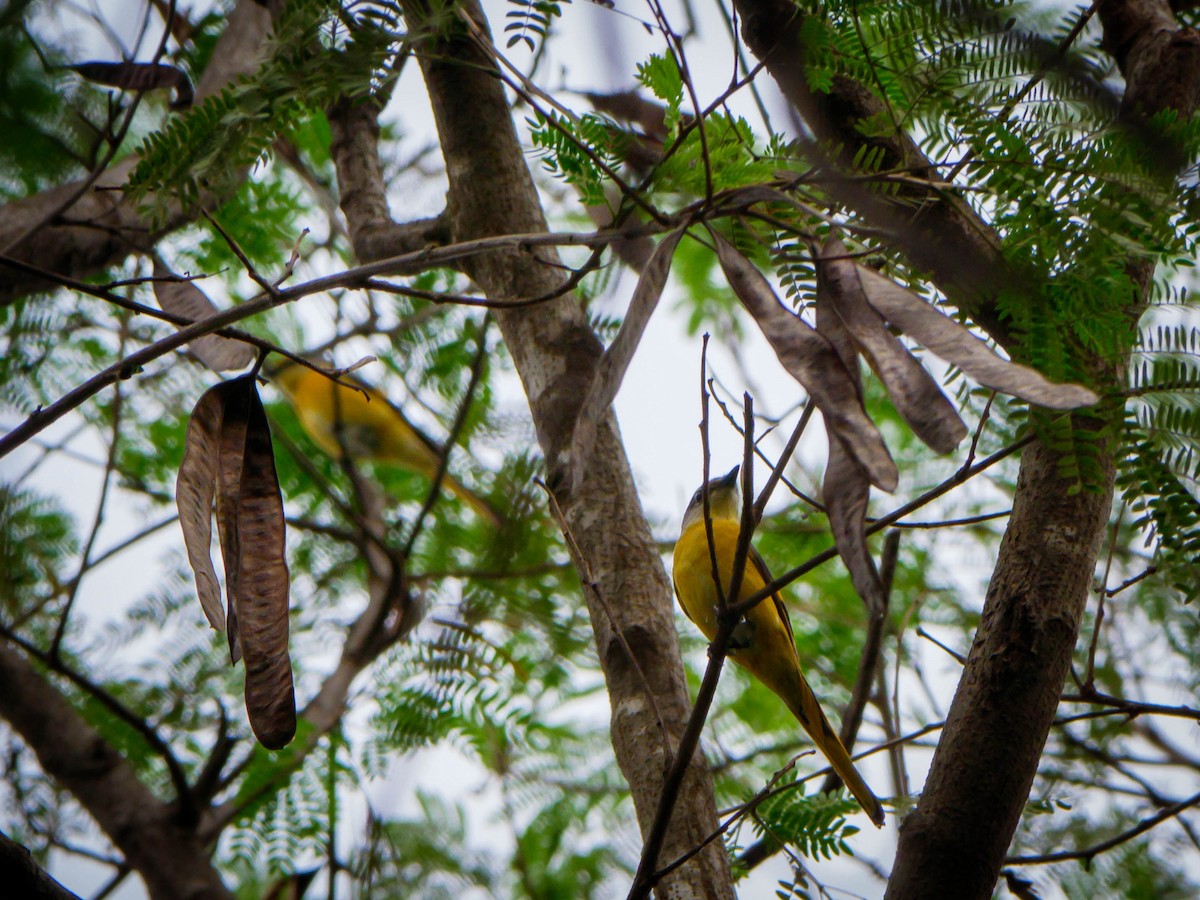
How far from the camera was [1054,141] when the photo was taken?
146cm

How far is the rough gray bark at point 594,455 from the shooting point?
1674 millimetres

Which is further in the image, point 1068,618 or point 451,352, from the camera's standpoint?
point 451,352

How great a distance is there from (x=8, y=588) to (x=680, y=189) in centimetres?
288

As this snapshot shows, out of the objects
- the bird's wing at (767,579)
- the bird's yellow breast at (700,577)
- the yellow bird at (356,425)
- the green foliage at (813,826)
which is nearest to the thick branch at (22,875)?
the green foliage at (813,826)

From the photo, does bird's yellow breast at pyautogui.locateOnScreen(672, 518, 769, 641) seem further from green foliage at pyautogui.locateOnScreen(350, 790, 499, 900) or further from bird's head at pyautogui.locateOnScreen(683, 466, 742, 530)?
green foliage at pyautogui.locateOnScreen(350, 790, 499, 900)

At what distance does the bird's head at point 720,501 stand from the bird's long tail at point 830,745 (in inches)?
41.7

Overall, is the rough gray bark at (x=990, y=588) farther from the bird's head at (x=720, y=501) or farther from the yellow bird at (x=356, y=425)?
the yellow bird at (x=356, y=425)

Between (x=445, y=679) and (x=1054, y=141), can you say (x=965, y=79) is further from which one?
(x=445, y=679)

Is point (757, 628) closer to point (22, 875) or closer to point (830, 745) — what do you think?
point (830, 745)

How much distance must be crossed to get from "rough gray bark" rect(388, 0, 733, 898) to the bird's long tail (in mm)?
447

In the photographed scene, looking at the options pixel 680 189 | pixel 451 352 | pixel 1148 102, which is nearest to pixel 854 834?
pixel 680 189

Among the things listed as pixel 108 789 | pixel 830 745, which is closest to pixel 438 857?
pixel 108 789

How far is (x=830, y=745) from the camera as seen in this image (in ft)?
8.32

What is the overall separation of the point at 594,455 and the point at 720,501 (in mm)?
2259
